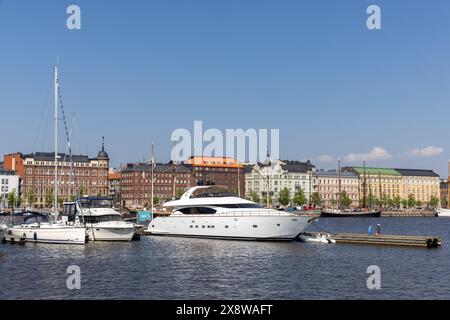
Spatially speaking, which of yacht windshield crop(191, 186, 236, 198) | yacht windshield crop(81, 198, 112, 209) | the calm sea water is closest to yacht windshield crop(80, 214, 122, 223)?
yacht windshield crop(81, 198, 112, 209)

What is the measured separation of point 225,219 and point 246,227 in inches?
112

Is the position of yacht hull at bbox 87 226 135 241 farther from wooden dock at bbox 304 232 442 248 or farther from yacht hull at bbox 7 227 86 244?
wooden dock at bbox 304 232 442 248

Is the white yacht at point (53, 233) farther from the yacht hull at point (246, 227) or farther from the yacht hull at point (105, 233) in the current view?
the yacht hull at point (246, 227)

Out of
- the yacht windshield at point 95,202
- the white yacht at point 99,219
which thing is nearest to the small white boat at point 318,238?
the white yacht at point 99,219

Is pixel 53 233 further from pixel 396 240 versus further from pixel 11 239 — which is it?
pixel 396 240

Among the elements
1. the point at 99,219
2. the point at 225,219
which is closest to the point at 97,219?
the point at 99,219

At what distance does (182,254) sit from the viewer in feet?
179

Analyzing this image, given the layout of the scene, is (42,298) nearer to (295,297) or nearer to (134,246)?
(295,297)

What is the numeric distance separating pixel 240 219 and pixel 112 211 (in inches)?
599

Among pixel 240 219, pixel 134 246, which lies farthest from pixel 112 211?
pixel 240 219

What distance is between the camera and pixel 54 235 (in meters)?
61.8

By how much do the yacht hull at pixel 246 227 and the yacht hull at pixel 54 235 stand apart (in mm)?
15661
